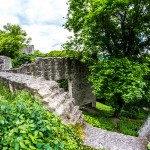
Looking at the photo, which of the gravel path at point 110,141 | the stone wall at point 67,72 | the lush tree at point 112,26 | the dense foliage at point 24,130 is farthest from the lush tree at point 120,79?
the dense foliage at point 24,130

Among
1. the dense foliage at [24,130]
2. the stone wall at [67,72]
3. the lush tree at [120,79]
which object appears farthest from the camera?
the stone wall at [67,72]

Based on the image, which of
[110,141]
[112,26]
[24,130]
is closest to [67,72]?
[112,26]

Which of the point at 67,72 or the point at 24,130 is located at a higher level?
the point at 24,130

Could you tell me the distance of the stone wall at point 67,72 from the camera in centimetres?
1597

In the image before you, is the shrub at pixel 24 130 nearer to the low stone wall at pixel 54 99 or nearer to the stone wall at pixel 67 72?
the low stone wall at pixel 54 99

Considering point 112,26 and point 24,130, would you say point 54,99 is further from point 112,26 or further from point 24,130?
point 112,26

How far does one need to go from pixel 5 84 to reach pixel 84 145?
4106 millimetres

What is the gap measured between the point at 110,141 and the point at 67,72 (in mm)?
11086

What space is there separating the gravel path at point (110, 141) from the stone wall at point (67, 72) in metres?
8.28

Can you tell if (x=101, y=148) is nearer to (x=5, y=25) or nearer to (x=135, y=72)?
(x=135, y=72)

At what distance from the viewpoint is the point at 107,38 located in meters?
14.4

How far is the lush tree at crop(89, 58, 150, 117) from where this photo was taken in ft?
42.7

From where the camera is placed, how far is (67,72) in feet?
58.9

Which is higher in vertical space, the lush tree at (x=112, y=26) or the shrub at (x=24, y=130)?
the lush tree at (x=112, y=26)
